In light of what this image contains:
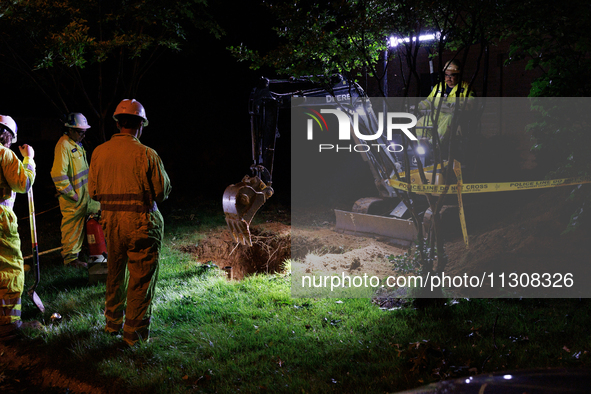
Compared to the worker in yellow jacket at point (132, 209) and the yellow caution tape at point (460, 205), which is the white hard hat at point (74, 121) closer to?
the worker in yellow jacket at point (132, 209)

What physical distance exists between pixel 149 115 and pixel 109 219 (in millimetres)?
13456

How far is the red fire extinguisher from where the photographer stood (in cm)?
664

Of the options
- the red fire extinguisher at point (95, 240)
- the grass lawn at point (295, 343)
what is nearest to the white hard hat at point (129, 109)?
the grass lawn at point (295, 343)

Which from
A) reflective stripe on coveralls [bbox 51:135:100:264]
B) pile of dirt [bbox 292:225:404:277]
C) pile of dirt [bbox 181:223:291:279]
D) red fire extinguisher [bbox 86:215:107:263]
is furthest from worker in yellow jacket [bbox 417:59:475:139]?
reflective stripe on coveralls [bbox 51:135:100:264]

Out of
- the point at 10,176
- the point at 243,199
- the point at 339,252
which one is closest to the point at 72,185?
the point at 10,176

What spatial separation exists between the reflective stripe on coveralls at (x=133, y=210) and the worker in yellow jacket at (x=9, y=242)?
935 mm

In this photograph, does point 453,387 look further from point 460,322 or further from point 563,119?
point 563,119

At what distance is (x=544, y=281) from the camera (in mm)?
5422

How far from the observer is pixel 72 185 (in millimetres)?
6652

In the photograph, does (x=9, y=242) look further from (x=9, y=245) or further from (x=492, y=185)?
(x=492, y=185)

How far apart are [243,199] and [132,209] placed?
2199 mm

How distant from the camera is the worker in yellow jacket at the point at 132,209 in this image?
409 centimetres

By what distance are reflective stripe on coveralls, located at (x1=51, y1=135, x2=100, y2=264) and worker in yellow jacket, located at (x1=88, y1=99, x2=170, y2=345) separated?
8.72 feet

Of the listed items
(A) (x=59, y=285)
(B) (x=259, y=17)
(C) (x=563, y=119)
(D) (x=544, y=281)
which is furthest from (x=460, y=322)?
(B) (x=259, y=17)
